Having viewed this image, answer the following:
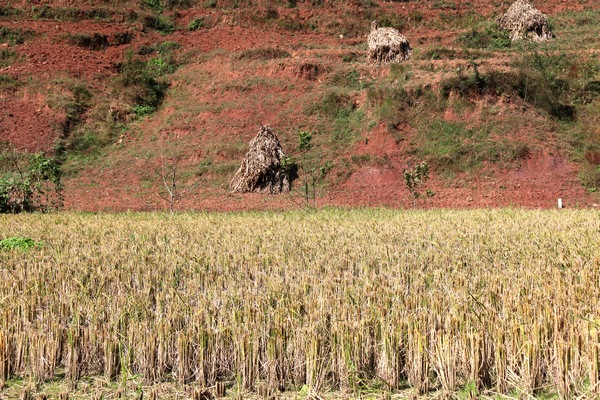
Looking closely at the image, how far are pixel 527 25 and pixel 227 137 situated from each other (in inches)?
755

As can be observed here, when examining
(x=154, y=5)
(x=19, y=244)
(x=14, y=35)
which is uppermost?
(x=154, y=5)

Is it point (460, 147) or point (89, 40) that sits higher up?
point (89, 40)

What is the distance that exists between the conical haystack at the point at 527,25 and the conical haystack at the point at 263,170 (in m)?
19.0

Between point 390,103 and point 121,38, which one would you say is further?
point 121,38

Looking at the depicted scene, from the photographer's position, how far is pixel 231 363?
119 inches

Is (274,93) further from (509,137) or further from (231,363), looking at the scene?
(231,363)

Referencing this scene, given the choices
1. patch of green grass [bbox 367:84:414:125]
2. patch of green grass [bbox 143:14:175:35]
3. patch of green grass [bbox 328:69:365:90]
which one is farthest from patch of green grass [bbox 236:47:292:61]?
patch of green grass [bbox 143:14:175:35]

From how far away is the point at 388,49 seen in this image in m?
26.3

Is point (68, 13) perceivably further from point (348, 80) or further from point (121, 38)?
point (348, 80)

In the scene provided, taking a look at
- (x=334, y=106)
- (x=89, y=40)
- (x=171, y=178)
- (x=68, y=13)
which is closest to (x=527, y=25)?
(x=334, y=106)

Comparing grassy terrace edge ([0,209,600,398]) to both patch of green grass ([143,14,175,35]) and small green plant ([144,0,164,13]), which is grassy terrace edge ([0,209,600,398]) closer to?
patch of green grass ([143,14,175,35])

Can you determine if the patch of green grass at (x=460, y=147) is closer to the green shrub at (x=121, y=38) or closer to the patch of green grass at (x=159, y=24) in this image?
the green shrub at (x=121, y=38)

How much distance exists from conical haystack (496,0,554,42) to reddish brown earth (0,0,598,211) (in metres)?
3.46

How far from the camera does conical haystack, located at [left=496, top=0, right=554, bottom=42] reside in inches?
1167
